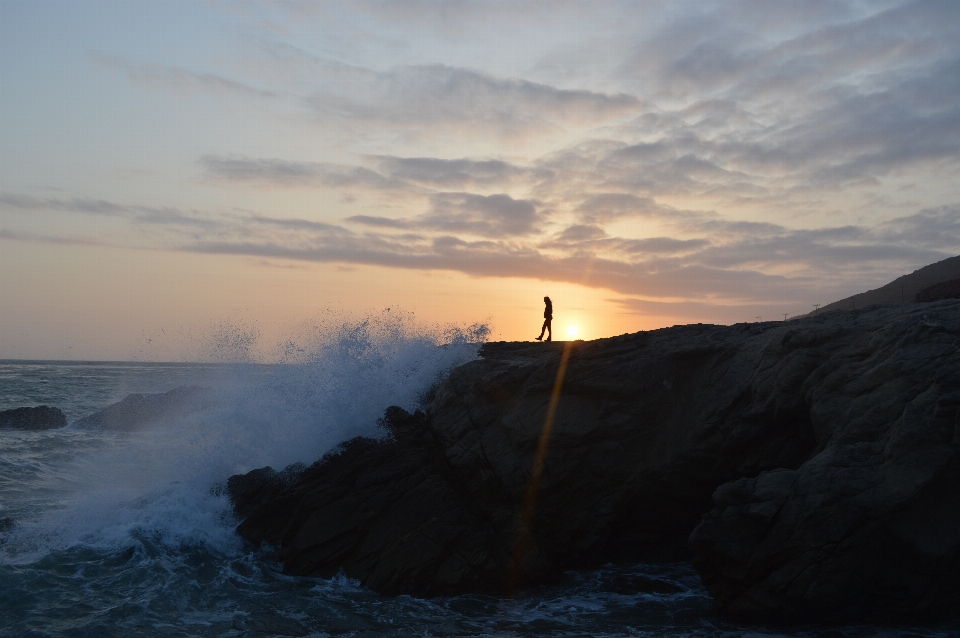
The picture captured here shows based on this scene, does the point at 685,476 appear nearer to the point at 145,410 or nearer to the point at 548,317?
the point at 548,317

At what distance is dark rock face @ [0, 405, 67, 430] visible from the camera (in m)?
29.1

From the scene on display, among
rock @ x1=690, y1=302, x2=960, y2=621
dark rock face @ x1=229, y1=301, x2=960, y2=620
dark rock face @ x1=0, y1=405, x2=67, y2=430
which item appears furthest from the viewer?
dark rock face @ x1=0, y1=405, x2=67, y2=430

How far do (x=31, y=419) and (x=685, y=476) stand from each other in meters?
30.0

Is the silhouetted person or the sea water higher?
the silhouetted person

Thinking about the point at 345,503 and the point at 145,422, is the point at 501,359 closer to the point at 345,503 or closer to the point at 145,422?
the point at 345,503

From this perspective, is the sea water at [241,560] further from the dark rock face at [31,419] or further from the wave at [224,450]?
the dark rock face at [31,419]

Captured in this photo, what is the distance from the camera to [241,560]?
1221 centimetres

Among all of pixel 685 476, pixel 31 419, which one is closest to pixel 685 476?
pixel 685 476

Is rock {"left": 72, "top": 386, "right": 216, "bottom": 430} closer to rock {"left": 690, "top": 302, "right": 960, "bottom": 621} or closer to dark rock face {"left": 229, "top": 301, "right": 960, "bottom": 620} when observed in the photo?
dark rock face {"left": 229, "top": 301, "right": 960, "bottom": 620}

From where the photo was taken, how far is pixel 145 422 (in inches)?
1232

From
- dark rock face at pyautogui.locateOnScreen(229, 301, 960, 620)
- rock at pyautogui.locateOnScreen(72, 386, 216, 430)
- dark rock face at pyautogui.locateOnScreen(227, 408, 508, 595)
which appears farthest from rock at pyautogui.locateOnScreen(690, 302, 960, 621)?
rock at pyautogui.locateOnScreen(72, 386, 216, 430)

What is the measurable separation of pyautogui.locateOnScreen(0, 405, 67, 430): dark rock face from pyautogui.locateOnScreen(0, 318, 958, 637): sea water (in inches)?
436

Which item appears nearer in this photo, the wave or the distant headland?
the distant headland

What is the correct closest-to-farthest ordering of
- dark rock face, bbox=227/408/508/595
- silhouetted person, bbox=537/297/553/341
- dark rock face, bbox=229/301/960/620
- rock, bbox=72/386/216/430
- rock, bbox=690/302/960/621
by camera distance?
rock, bbox=690/302/960/621, dark rock face, bbox=229/301/960/620, dark rock face, bbox=227/408/508/595, silhouetted person, bbox=537/297/553/341, rock, bbox=72/386/216/430
